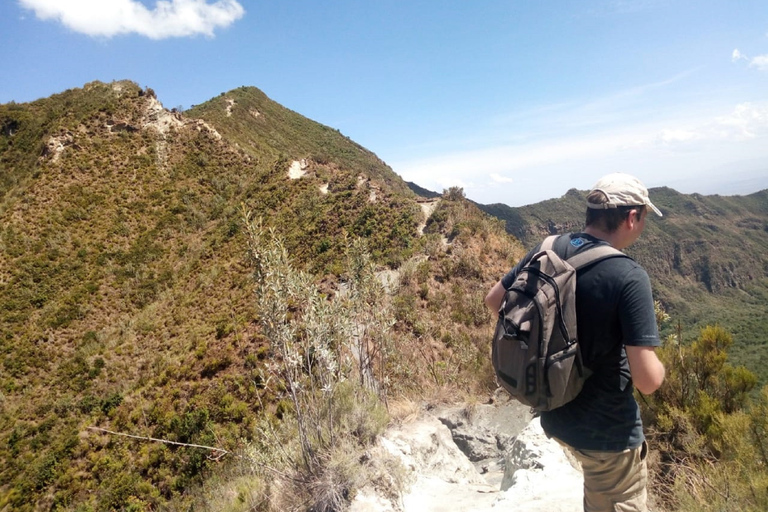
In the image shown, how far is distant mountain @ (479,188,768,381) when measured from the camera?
61.2 m

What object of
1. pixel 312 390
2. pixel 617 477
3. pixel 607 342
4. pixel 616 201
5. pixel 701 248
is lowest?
pixel 701 248

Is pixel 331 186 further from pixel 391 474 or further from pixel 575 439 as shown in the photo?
pixel 575 439

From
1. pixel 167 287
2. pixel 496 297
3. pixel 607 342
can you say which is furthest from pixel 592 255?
pixel 167 287

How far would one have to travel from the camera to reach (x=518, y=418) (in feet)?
18.5

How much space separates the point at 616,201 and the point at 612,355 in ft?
2.41

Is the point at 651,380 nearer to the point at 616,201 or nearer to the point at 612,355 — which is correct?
the point at 612,355

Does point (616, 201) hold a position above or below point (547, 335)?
above

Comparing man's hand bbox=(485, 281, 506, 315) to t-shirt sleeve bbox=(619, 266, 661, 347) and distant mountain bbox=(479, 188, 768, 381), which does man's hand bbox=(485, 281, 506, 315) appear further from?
distant mountain bbox=(479, 188, 768, 381)

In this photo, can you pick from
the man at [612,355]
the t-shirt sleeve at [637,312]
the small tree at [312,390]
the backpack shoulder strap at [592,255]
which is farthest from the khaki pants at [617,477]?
the small tree at [312,390]

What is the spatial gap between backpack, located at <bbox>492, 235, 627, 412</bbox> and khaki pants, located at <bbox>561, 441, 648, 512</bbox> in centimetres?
43

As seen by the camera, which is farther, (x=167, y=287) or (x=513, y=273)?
(x=167, y=287)

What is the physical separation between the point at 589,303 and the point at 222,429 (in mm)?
11076

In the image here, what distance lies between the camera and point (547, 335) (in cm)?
163

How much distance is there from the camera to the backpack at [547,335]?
1.64 metres
